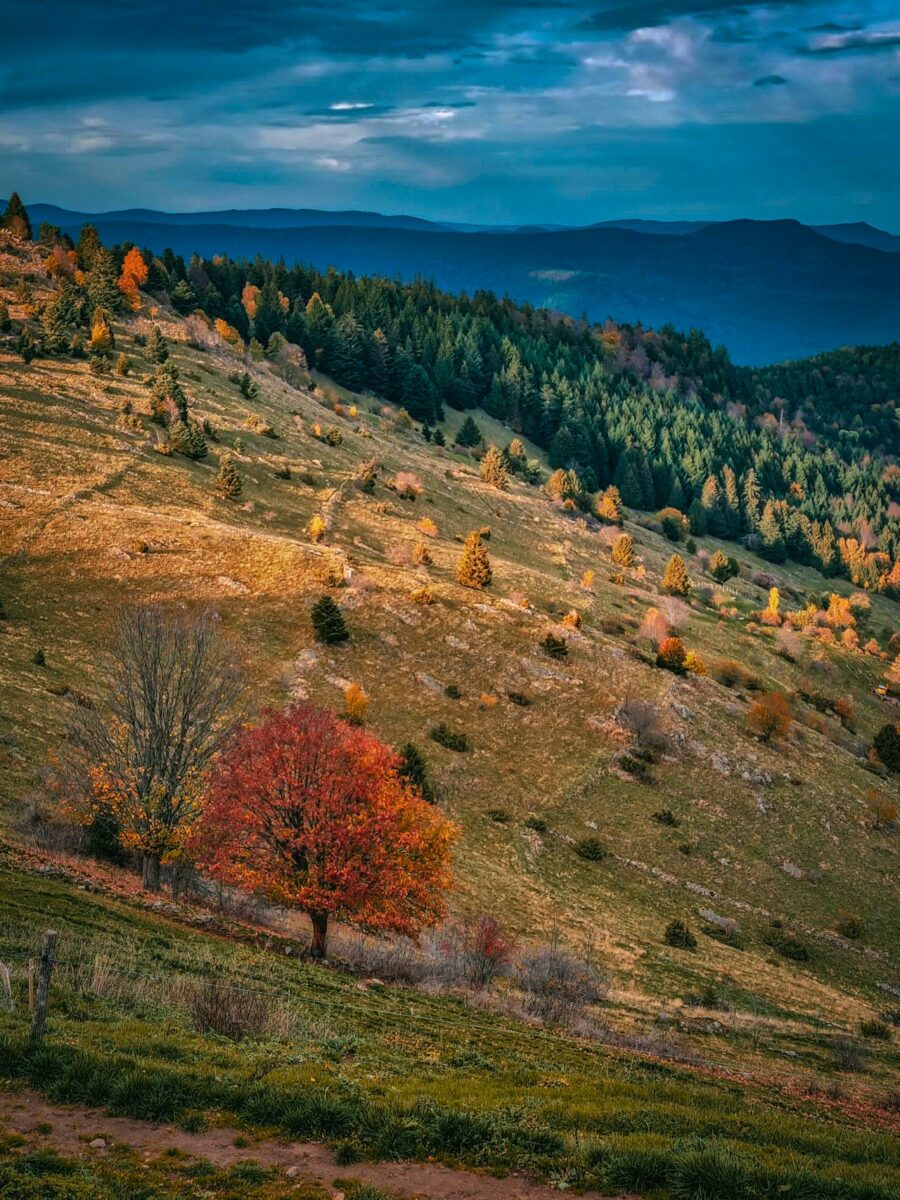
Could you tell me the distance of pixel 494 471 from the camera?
139 meters

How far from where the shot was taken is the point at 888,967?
51438mm

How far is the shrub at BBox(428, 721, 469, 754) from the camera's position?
62.4 meters

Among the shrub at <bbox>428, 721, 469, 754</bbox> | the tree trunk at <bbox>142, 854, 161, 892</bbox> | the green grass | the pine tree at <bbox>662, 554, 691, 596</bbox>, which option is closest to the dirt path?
the green grass

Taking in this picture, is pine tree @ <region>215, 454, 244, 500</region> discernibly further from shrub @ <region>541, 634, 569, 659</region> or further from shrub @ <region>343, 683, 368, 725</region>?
shrub @ <region>343, 683, 368, 725</region>

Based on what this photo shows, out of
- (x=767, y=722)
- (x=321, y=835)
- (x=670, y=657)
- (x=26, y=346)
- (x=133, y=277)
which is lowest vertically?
(x=767, y=722)

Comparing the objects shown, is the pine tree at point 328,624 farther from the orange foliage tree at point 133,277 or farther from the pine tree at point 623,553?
the orange foliage tree at point 133,277

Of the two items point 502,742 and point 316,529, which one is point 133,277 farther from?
point 502,742

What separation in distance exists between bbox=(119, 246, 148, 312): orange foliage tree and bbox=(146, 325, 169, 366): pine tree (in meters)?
18.0

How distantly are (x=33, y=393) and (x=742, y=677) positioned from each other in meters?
76.9

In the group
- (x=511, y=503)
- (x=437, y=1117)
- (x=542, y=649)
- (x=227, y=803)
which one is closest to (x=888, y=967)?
(x=542, y=649)

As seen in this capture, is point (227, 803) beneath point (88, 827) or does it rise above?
above

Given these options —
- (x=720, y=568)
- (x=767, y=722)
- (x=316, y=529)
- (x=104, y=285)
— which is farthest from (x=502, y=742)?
(x=720, y=568)

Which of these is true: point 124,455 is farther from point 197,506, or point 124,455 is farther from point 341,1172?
point 341,1172

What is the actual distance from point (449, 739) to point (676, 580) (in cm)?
6512
